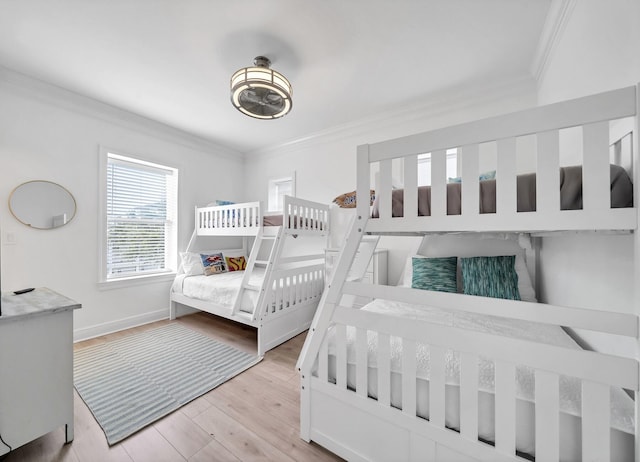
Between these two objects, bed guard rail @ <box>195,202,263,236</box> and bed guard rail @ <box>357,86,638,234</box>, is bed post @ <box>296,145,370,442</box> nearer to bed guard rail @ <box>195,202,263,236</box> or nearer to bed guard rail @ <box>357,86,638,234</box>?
bed guard rail @ <box>357,86,638,234</box>

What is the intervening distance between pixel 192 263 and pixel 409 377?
3.06 meters

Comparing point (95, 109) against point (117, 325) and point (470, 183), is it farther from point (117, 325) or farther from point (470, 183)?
point (470, 183)

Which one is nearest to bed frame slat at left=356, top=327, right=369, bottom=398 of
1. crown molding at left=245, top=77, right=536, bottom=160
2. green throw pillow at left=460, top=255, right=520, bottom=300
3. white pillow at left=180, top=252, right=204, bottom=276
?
green throw pillow at left=460, top=255, right=520, bottom=300

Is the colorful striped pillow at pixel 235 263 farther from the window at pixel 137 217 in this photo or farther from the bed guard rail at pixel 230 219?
the window at pixel 137 217

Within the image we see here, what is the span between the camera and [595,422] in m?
0.76

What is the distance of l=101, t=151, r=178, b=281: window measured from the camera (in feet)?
9.52

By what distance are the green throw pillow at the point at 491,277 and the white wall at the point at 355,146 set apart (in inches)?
27.8

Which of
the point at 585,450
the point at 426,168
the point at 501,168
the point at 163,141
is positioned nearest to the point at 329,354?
the point at 585,450

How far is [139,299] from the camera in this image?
3.06 m

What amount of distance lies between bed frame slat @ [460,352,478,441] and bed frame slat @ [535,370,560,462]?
0.57 ft

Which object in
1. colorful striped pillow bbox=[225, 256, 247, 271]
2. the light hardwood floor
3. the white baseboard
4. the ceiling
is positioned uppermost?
the ceiling

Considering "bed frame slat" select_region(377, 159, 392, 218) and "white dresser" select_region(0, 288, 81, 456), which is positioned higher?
"bed frame slat" select_region(377, 159, 392, 218)

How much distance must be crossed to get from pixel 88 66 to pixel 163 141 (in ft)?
3.86

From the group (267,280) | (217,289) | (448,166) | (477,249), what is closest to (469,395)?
(477,249)
